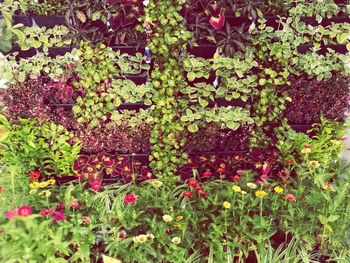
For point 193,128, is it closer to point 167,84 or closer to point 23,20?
point 167,84

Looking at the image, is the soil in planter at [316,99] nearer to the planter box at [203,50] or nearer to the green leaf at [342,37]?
the green leaf at [342,37]

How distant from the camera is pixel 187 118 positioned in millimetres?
2467

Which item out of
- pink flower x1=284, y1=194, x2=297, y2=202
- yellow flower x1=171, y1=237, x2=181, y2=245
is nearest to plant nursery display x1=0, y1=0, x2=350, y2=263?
pink flower x1=284, y1=194, x2=297, y2=202

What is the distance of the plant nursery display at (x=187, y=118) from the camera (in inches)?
81.4

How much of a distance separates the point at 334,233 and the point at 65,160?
5.38 ft

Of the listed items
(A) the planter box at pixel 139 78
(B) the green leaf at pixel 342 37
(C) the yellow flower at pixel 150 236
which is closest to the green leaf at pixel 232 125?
(A) the planter box at pixel 139 78

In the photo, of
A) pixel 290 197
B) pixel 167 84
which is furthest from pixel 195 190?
pixel 167 84

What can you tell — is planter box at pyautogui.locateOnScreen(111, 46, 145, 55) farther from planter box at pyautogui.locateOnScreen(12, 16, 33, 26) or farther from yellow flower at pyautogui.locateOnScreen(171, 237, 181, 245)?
yellow flower at pyautogui.locateOnScreen(171, 237, 181, 245)

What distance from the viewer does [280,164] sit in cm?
262

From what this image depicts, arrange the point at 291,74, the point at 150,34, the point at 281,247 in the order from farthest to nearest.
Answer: the point at 291,74 → the point at 150,34 → the point at 281,247

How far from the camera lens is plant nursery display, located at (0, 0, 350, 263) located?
207cm

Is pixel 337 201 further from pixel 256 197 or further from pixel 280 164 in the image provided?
pixel 280 164

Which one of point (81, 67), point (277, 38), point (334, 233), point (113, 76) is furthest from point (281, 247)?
point (81, 67)

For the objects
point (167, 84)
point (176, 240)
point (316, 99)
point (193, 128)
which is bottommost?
point (176, 240)
